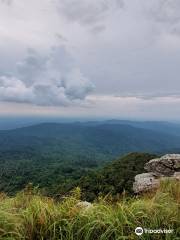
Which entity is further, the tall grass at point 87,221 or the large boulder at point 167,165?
the large boulder at point 167,165

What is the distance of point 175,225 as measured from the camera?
464 cm

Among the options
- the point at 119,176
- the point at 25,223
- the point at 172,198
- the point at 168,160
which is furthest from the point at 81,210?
the point at 119,176

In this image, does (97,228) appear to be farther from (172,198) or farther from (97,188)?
(97,188)

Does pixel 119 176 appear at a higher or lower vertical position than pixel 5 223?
lower

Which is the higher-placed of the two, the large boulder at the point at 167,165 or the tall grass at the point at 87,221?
the tall grass at the point at 87,221

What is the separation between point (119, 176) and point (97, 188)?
2675mm

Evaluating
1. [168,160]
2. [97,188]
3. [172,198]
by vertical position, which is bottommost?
[97,188]
